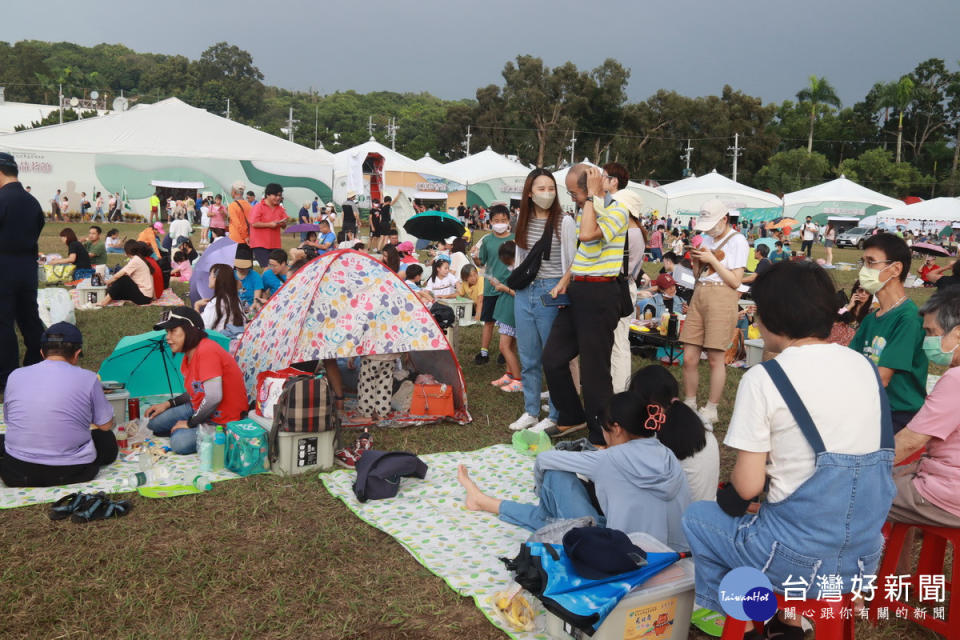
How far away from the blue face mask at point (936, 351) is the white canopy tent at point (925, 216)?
32592mm

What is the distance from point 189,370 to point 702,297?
3711 mm

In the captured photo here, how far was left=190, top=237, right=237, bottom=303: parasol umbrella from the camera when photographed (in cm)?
800

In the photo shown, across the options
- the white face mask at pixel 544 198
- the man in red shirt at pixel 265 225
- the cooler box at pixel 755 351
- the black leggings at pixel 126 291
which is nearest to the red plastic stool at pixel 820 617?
the white face mask at pixel 544 198

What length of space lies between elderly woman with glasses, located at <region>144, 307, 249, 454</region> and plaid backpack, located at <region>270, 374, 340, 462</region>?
1.92 ft

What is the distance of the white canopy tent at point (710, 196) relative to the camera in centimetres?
3453

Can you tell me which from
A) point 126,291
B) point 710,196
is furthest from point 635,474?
point 710,196

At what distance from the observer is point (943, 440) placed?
276 centimetres

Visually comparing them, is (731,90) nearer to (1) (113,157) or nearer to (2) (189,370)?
(1) (113,157)

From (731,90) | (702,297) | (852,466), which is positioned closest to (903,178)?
(731,90)

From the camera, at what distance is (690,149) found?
175 feet

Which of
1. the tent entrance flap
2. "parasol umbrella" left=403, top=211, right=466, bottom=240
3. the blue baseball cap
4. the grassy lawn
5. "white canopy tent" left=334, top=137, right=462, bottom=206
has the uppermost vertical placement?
"white canopy tent" left=334, top=137, right=462, bottom=206

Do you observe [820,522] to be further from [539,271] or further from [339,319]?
[339,319]

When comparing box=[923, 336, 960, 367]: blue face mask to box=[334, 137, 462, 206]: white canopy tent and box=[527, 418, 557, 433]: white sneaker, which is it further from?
box=[334, 137, 462, 206]: white canopy tent

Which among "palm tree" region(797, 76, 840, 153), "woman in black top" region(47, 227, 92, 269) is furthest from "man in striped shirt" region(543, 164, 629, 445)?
"palm tree" region(797, 76, 840, 153)
